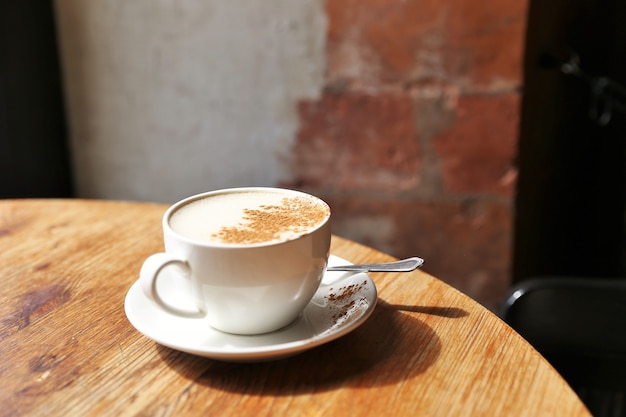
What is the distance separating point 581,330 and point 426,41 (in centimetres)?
58

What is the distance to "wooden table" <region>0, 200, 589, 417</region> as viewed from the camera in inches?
17.2

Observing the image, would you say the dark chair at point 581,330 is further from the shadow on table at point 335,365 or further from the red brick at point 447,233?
the shadow on table at point 335,365

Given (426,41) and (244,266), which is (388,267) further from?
(426,41)

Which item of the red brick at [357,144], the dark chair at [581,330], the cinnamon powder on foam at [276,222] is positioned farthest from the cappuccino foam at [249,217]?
the red brick at [357,144]

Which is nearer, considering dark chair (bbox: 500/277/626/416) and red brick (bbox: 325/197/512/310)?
dark chair (bbox: 500/277/626/416)

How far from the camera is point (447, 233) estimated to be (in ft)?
4.26

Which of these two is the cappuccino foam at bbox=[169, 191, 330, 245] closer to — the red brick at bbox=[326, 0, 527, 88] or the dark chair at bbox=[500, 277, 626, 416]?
the dark chair at bbox=[500, 277, 626, 416]

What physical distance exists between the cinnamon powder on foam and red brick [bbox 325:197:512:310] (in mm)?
752

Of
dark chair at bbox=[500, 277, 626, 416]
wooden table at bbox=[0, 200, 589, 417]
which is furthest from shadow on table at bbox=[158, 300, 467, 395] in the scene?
dark chair at bbox=[500, 277, 626, 416]

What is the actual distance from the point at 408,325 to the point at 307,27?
852 mm

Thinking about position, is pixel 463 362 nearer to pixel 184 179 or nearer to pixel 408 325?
pixel 408 325

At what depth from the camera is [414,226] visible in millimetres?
1307

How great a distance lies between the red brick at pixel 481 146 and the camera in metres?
1.20

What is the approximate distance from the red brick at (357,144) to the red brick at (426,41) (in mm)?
51
